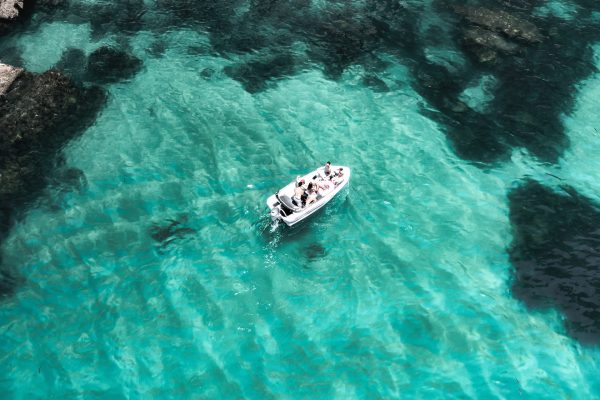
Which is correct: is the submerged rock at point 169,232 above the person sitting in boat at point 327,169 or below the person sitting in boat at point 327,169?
below

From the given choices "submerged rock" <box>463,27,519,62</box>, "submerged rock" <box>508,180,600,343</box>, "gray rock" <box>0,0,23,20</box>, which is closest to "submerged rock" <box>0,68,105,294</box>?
"gray rock" <box>0,0,23,20</box>

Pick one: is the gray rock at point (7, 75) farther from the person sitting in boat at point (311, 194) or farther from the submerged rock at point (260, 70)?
the person sitting in boat at point (311, 194)

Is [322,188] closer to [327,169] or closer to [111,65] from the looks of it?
[327,169]

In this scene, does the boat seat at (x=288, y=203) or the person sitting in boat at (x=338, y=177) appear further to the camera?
the person sitting in boat at (x=338, y=177)

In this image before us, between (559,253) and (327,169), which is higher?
(327,169)

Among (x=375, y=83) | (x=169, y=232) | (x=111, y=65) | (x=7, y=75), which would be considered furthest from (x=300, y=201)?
(x=7, y=75)

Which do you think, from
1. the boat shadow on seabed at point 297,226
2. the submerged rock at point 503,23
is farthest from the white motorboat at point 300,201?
the submerged rock at point 503,23
